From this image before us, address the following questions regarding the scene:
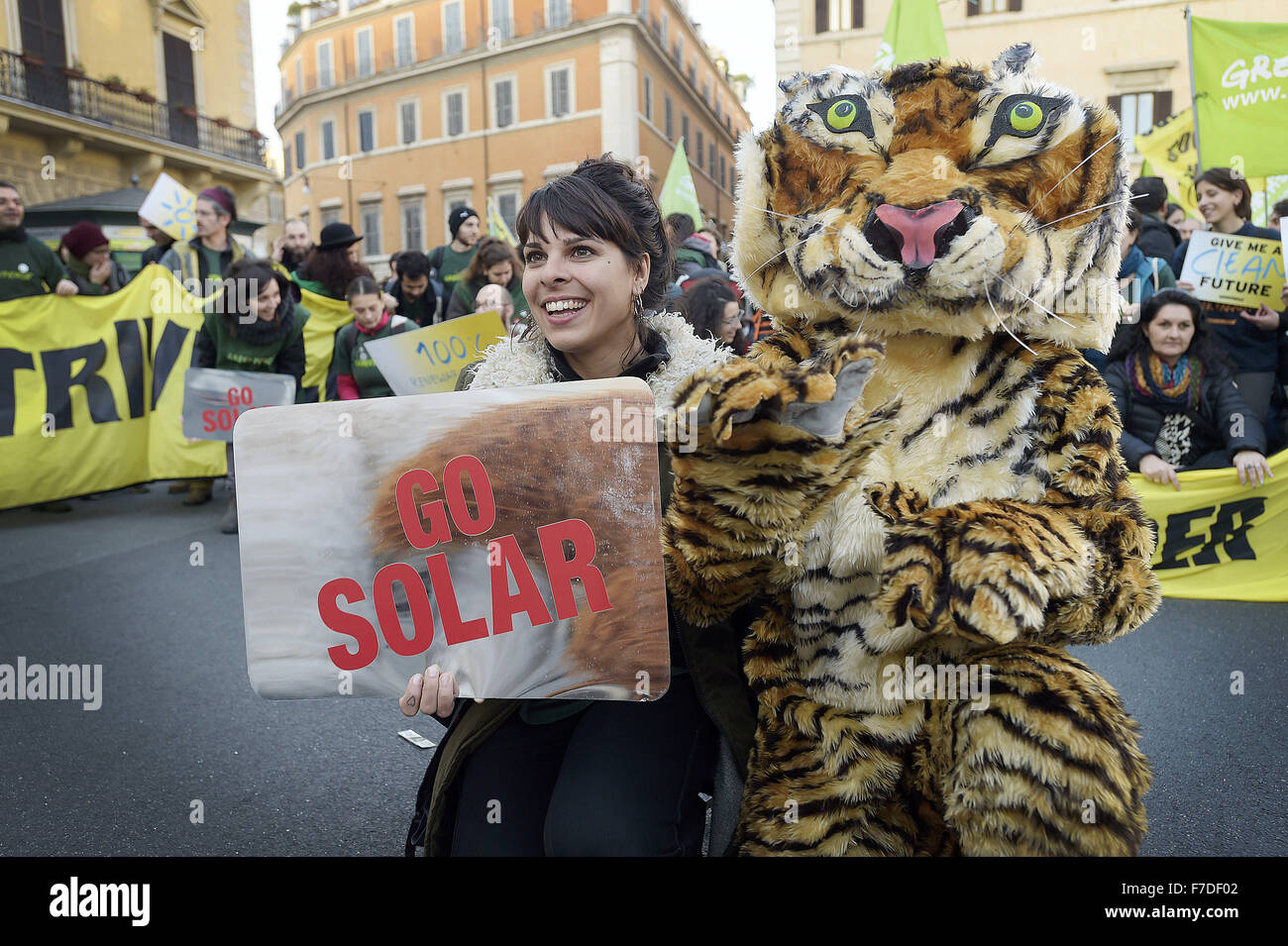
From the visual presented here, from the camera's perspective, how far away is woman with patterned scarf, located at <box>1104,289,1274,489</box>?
4.10 metres

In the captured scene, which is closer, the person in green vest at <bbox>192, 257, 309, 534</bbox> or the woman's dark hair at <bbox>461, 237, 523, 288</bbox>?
the person in green vest at <bbox>192, 257, 309, 534</bbox>

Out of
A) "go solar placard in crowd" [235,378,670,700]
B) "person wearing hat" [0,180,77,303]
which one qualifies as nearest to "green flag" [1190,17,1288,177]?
"go solar placard in crowd" [235,378,670,700]

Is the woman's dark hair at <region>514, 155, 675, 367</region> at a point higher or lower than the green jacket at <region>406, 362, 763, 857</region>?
higher

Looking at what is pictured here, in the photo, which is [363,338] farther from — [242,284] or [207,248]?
[207,248]

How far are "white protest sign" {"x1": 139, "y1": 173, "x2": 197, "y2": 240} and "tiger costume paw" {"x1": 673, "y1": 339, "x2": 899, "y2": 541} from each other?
6303 mm

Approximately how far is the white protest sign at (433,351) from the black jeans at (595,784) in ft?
10.7

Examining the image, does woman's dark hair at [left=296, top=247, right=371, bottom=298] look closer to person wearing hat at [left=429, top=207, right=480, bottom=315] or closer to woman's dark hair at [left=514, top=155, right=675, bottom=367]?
person wearing hat at [left=429, top=207, right=480, bottom=315]

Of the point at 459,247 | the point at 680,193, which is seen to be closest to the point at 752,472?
the point at 459,247

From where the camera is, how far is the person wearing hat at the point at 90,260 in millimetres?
6832

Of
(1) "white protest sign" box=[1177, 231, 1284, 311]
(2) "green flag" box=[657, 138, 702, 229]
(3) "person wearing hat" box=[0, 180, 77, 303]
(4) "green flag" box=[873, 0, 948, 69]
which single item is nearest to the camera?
(4) "green flag" box=[873, 0, 948, 69]

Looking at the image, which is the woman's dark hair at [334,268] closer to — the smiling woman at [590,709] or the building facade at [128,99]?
the smiling woman at [590,709]

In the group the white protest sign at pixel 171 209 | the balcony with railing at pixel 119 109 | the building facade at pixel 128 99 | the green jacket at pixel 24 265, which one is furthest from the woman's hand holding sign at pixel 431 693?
the balcony with railing at pixel 119 109

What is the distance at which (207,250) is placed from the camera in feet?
20.5

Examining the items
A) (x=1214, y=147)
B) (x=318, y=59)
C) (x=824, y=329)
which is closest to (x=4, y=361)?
(x=824, y=329)
